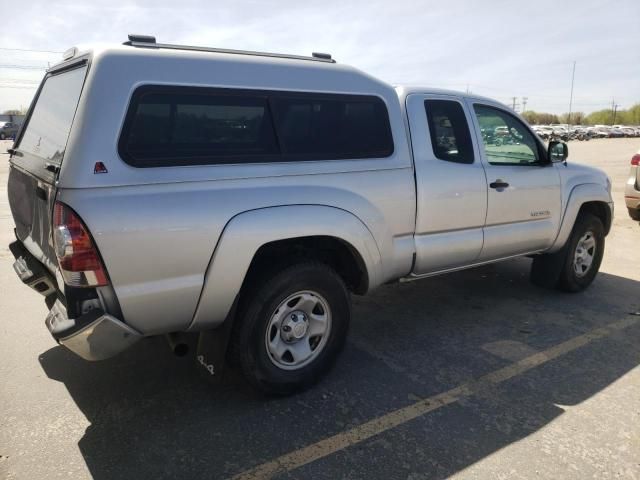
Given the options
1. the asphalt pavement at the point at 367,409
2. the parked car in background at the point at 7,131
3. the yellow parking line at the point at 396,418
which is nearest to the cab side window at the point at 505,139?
the asphalt pavement at the point at 367,409

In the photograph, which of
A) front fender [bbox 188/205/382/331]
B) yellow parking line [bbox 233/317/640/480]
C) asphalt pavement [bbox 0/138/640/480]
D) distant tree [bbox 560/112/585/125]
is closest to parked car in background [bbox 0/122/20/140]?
asphalt pavement [bbox 0/138/640/480]

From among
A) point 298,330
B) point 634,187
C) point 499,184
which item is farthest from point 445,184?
point 634,187

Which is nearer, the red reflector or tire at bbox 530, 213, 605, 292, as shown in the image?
the red reflector

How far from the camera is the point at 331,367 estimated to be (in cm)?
349

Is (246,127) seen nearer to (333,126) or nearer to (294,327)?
(333,126)

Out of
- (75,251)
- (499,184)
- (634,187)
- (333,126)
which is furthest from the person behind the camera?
(634,187)

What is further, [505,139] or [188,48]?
[505,139]

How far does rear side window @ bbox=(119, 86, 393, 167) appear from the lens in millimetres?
2641

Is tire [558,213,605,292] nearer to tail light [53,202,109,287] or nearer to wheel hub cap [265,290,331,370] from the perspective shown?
wheel hub cap [265,290,331,370]

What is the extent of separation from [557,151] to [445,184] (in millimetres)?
1654

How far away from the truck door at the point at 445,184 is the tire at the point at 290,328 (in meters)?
0.93

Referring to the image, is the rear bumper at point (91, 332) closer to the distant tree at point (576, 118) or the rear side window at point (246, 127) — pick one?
the rear side window at point (246, 127)

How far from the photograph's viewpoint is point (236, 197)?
9.22 feet

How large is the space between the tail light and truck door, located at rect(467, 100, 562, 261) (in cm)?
315
